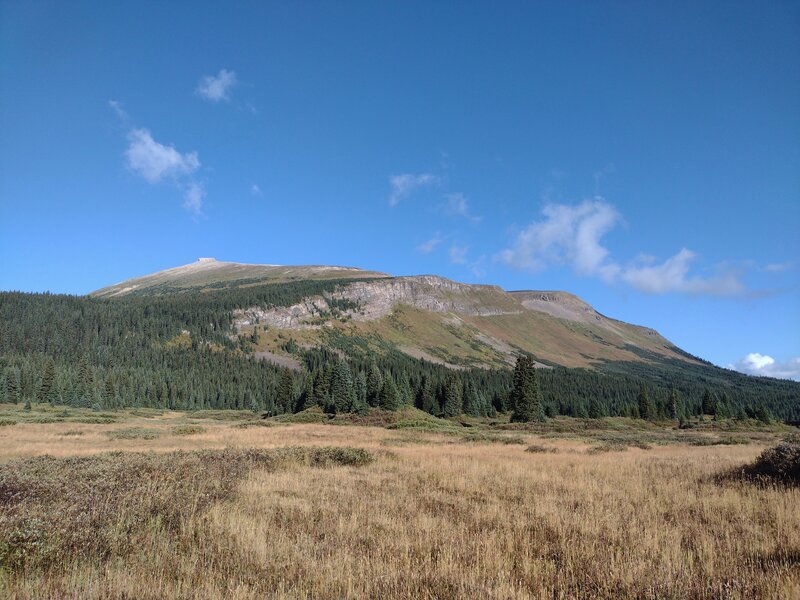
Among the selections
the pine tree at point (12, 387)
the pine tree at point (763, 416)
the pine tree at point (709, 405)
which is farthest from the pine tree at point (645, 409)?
the pine tree at point (12, 387)

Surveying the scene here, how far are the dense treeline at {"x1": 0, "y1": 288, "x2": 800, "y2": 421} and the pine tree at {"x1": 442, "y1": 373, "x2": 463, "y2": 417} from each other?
227 millimetres

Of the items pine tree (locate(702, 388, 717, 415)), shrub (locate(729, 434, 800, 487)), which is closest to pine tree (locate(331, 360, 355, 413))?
shrub (locate(729, 434, 800, 487))

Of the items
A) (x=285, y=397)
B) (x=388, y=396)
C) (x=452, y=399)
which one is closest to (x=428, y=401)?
(x=452, y=399)

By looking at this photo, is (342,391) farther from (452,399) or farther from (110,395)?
(110,395)

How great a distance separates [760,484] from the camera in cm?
1203

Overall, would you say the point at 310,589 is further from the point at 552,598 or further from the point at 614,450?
the point at 614,450

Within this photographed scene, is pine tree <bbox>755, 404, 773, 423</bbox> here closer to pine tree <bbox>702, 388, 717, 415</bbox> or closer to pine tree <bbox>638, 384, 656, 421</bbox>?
pine tree <bbox>638, 384, 656, 421</bbox>

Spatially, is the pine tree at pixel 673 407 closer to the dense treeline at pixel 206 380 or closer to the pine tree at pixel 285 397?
the dense treeline at pixel 206 380

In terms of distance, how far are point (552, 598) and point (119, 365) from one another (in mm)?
164571

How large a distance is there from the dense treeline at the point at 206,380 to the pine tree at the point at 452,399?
0.74 ft

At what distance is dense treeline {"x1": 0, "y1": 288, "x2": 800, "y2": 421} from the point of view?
92.1 m

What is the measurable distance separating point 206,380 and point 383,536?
14091cm

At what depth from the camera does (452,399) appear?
300 feet

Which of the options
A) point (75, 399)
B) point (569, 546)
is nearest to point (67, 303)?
point (75, 399)
